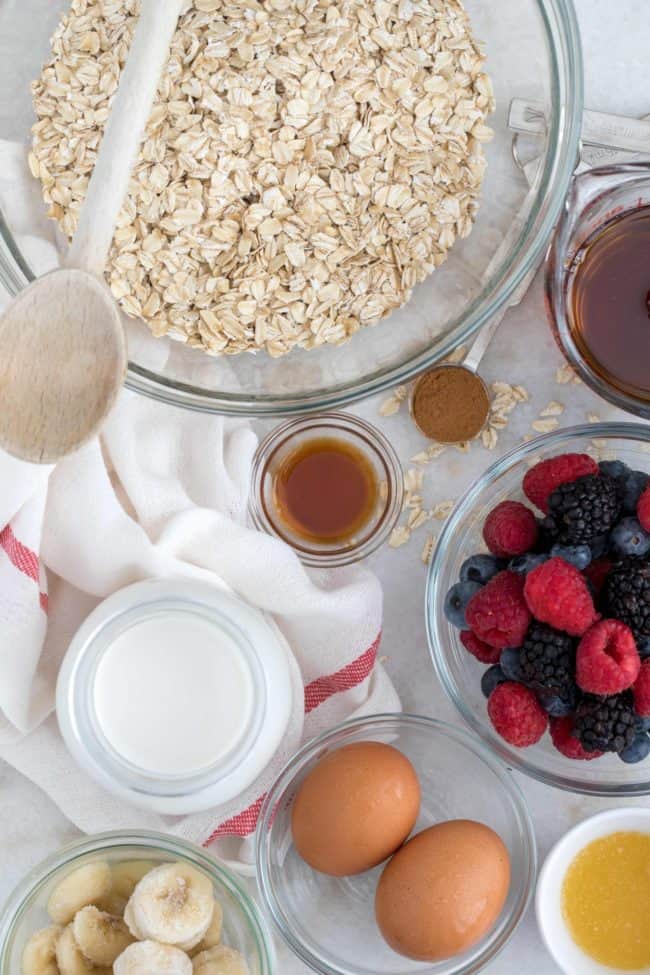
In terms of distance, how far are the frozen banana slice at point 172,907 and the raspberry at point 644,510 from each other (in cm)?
59

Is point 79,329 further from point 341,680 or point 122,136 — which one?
point 341,680

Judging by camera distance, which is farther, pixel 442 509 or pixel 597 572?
pixel 442 509

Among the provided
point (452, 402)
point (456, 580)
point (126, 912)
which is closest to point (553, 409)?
point (452, 402)

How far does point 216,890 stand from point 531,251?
76 centimetres

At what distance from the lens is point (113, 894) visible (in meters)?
1.36

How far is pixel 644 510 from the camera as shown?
124 cm

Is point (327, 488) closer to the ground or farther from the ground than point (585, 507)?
closer to the ground

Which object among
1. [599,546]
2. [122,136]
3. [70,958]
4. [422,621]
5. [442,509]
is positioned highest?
[122,136]

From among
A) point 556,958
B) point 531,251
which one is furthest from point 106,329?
point 556,958

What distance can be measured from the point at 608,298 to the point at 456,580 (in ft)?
1.22

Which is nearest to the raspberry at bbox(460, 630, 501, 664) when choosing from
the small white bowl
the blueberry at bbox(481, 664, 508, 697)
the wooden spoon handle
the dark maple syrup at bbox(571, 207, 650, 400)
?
the blueberry at bbox(481, 664, 508, 697)

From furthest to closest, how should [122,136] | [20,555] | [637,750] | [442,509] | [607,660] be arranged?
[442,509] < [20,555] < [637,750] < [607,660] < [122,136]

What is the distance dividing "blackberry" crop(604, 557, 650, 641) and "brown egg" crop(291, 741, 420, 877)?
11.6 inches

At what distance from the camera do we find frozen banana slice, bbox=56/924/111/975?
4.21 feet
